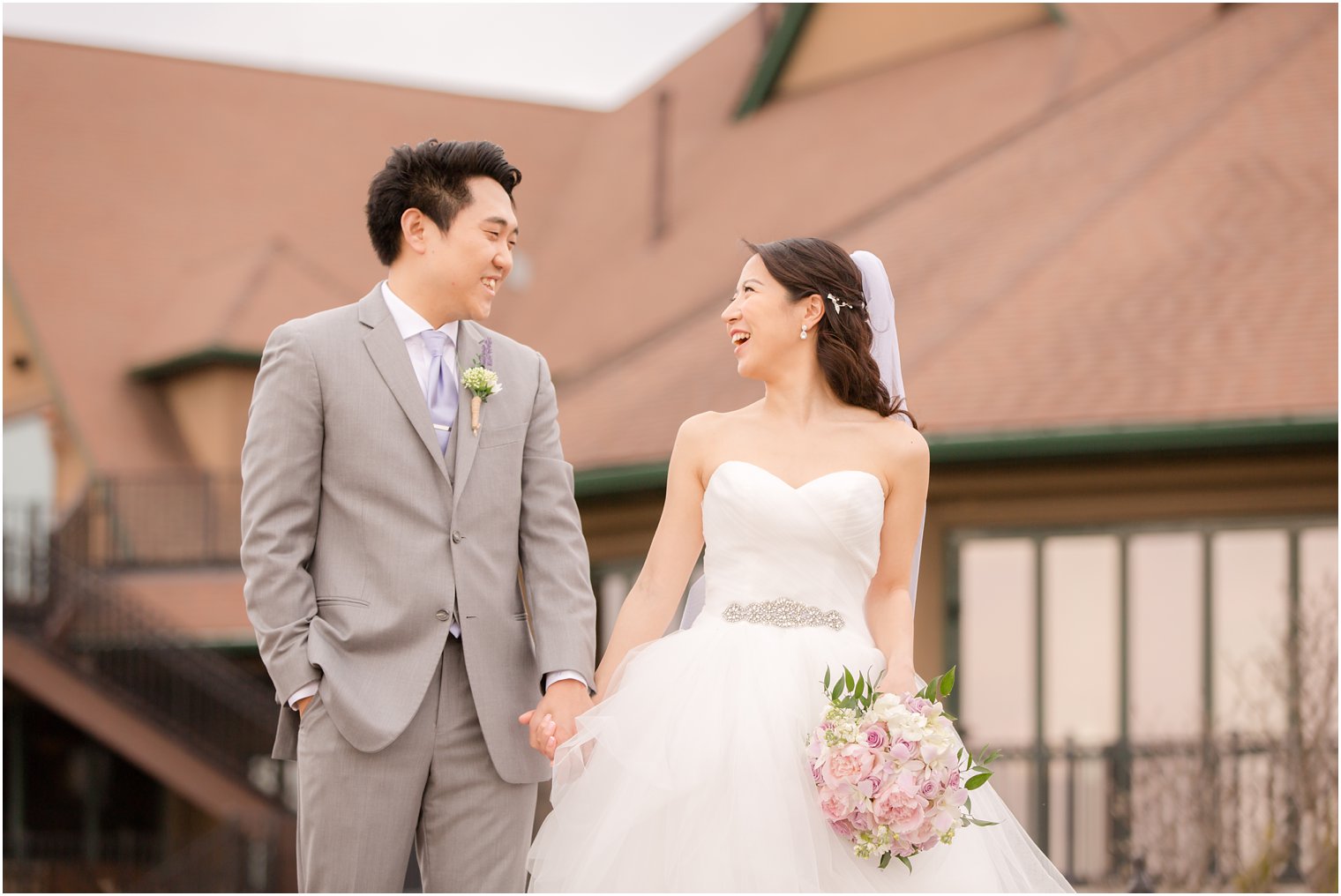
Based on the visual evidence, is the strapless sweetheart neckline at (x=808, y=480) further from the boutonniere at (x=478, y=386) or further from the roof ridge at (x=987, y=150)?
the roof ridge at (x=987, y=150)

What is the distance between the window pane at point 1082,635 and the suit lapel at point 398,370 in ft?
28.3

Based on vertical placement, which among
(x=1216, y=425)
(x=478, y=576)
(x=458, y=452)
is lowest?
(x=478, y=576)

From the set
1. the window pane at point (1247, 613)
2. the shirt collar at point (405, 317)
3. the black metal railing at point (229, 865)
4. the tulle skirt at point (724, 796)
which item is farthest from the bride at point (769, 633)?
the black metal railing at point (229, 865)

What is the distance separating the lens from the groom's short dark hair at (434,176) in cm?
435

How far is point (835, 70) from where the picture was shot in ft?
57.5

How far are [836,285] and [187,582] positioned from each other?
1349 centimetres

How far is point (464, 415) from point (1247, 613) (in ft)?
29.9

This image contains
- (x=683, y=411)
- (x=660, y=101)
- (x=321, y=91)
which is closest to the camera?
(x=683, y=411)

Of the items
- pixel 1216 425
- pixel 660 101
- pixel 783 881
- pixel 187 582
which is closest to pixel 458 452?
pixel 783 881

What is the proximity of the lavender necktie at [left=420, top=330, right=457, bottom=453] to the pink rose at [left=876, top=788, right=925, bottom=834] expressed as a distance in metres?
1.54

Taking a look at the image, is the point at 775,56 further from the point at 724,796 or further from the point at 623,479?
the point at 724,796

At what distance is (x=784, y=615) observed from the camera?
4629 mm

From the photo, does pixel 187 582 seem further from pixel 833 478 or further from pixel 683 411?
pixel 833 478

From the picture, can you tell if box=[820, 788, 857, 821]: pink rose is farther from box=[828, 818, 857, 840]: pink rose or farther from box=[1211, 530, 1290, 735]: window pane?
box=[1211, 530, 1290, 735]: window pane
